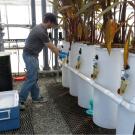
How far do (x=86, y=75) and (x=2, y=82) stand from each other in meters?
1.22

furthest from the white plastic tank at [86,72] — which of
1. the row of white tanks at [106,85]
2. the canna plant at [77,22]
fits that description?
the canna plant at [77,22]

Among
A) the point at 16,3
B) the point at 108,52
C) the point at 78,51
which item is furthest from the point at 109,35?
the point at 16,3

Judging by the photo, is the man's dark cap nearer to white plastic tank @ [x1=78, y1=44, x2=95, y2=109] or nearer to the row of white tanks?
the row of white tanks

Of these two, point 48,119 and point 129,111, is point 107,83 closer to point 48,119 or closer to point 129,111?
point 129,111

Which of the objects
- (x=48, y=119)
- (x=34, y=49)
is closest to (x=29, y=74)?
(x=34, y=49)

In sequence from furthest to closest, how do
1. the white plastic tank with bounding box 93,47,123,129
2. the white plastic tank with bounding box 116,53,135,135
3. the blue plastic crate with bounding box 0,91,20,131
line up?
1. the blue plastic crate with bounding box 0,91,20,131
2. the white plastic tank with bounding box 93,47,123,129
3. the white plastic tank with bounding box 116,53,135,135

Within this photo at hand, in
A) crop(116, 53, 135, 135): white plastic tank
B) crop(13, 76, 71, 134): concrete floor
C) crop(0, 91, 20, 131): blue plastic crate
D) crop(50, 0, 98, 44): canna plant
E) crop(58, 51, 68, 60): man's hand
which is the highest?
crop(50, 0, 98, 44): canna plant

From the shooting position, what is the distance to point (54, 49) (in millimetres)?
2869

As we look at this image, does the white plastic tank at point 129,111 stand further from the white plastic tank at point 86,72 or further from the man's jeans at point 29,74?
the man's jeans at point 29,74

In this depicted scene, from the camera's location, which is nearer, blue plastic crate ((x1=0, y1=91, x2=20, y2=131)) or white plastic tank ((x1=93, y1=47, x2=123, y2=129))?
white plastic tank ((x1=93, y1=47, x2=123, y2=129))

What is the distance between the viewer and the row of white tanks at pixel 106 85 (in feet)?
5.87

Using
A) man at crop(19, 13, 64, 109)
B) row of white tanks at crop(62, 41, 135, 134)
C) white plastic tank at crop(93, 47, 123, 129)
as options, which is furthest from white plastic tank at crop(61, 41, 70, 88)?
white plastic tank at crop(93, 47, 123, 129)

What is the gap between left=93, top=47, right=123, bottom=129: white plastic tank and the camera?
2.10 m

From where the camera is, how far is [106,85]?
85.2 inches
